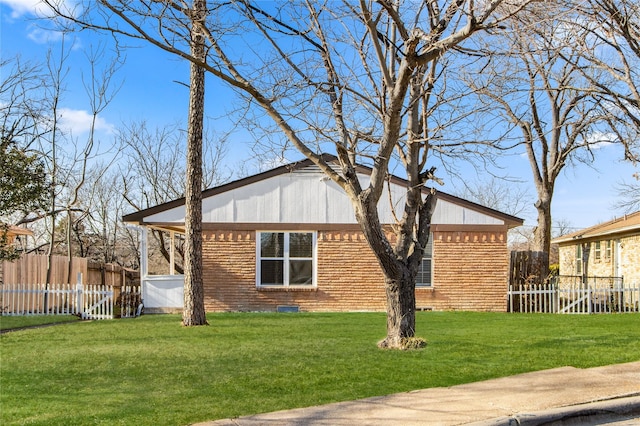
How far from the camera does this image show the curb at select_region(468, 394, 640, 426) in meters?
6.33

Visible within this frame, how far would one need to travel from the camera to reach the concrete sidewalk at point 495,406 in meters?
6.36

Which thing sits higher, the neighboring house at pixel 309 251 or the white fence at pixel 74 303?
the neighboring house at pixel 309 251

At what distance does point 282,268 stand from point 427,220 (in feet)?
34.3

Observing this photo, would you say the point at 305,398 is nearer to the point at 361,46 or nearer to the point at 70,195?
the point at 361,46

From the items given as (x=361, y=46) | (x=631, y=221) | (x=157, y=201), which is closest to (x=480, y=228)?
(x=631, y=221)

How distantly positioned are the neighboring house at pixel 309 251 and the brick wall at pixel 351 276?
0.10 ft

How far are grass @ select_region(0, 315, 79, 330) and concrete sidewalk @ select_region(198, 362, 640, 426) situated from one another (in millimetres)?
11673

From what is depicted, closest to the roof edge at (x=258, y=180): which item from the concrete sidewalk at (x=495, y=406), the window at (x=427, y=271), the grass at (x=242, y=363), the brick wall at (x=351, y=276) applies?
the brick wall at (x=351, y=276)

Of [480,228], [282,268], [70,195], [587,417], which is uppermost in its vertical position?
[70,195]

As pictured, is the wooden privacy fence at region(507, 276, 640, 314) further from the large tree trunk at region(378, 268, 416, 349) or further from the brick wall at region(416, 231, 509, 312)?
the large tree trunk at region(378, 268, 416, 349)

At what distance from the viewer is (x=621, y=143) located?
23188 millimetres

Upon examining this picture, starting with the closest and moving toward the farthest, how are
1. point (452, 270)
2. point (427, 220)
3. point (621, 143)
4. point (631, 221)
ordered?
point (427, 220) < point (452, 270) < point (621, 143) < point (631, 221)

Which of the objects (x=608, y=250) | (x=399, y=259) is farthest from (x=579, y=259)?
(x=399, y=259)

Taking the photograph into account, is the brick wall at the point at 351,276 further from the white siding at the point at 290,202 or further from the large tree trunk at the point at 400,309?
the large tree trunk at the point at 400,309
